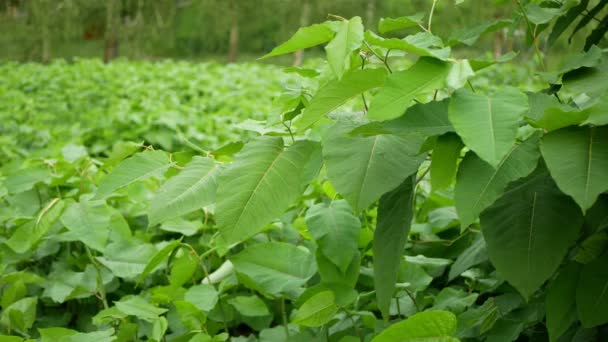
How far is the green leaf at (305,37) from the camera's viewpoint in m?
0.96

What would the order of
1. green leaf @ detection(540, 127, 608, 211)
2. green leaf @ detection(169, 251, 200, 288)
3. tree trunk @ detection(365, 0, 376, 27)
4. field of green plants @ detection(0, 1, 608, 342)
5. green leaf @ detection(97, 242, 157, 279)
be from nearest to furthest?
green leaf @ detection(540, 127, 608, 211)
field of green plants @ detection(0, 1, 608, 342)
green leaf @ detection(169, 251, 200, 288)
green leaf @ detection(97, 242, 157, 279)
tree trunk @ detection(365, 0, 376, 27)

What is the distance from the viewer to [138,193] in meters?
2.03

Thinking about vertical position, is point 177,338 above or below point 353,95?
below

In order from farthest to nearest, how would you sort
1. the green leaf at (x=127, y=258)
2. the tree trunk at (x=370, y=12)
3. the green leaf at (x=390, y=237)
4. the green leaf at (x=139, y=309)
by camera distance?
the tree trunk at (x=370, y=12)
the green leaf at (x=127, y=258)
the green leaf at (x=139, y=309)
the green leaf at (x=390, y=237)

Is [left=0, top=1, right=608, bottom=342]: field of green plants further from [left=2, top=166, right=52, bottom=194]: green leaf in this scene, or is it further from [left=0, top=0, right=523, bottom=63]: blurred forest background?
[left=0, top=0, right=523, bottom=63]: blurred forest background

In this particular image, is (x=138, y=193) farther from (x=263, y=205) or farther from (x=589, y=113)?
(x=589, y=113)

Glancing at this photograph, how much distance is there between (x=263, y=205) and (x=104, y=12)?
56.2ft

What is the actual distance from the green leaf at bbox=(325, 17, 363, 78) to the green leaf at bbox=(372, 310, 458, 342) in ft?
1.10

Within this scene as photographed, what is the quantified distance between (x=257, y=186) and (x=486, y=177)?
331 mm

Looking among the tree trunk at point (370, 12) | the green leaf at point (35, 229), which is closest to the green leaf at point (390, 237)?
the green leaf at point (35, 229)

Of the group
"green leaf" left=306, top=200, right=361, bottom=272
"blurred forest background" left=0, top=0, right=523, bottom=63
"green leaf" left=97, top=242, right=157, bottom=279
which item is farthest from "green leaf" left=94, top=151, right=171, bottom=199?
"blurred forest background" left=0, top=0, right=523, bottom=63

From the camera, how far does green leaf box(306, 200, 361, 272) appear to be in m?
1.30

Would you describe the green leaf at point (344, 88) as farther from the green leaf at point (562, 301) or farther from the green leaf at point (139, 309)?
the green leaf at point (139, 309)

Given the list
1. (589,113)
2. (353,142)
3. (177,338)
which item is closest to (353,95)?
(353,142)
